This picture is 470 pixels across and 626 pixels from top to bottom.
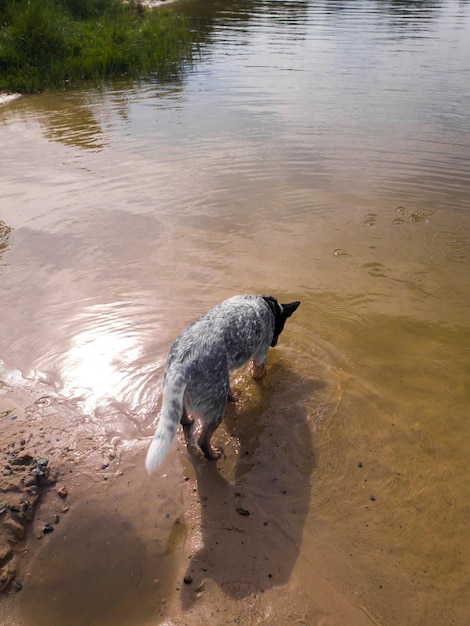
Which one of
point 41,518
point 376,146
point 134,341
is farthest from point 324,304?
point 376,146

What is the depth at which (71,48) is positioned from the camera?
55.6ft

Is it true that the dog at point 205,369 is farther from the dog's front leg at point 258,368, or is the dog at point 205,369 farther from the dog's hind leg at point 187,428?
the dog's front leg at point 258,368

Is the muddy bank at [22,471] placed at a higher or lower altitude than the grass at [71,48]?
lower

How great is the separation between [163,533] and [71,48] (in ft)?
→ 63.6

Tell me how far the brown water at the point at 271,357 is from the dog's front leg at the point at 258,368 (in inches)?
5.3

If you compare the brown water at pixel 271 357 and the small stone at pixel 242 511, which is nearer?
the brown water at pixel 271 357

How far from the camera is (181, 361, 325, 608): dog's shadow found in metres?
2.99

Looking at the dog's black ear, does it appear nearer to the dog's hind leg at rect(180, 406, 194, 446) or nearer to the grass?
the dog's hind leg at rect(180, 406, 194, 446)

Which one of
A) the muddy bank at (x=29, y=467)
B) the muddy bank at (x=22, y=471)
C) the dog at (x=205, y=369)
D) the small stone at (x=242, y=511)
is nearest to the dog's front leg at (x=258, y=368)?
the dog at (x=205, y=369)

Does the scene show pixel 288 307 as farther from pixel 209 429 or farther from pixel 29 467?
pixel 29 467

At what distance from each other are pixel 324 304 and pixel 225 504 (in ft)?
10.3

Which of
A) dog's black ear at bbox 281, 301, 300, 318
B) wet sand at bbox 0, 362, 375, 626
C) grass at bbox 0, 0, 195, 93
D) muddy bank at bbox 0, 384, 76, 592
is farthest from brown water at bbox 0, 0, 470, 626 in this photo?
grass at bbox 0, 0, 195, 93

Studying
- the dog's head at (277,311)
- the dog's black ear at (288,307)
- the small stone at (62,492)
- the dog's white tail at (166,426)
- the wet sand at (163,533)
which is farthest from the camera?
the dog's black ear at (288,307)

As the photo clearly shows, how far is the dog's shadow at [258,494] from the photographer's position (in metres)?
2.99
